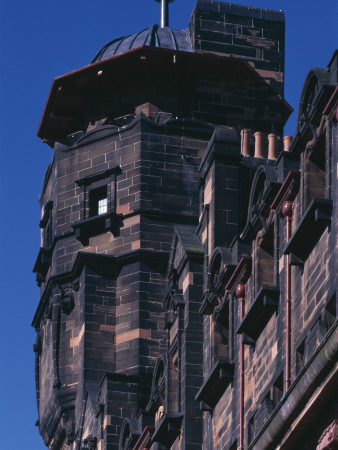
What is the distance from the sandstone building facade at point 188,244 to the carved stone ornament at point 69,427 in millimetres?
89

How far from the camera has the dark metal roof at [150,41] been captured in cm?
6769

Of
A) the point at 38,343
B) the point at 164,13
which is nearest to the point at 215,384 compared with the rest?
the point at 38,343

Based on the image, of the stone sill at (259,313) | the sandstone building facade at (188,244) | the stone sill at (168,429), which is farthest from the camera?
the stone sill at (168,429)

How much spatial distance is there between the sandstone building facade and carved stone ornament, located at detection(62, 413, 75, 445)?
0.09 m

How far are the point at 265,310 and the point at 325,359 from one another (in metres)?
6.11

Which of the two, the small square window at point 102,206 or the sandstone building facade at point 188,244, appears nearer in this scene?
the sandstone building facade at point 188,244

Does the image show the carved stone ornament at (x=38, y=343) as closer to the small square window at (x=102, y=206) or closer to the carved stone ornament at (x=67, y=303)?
the carved stone ornament at (x=67, y=303)

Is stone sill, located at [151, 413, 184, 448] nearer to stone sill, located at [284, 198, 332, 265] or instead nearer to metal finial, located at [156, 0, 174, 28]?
stone sill, located at [284, 198, 332, 265]

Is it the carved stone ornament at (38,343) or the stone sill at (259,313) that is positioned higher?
the carved stone ornament at (38,343)

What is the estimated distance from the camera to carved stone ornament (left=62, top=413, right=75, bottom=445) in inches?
2499

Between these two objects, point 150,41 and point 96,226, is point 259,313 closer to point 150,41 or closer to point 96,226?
point 96,226

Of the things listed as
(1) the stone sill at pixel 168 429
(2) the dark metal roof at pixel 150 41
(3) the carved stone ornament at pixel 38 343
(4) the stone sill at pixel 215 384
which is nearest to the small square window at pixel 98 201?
(2) the dark metal roof at pixel 150 41

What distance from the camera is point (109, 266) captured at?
63000 millimetres

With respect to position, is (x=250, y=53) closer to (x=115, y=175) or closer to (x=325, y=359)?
(x=115, y=175)
